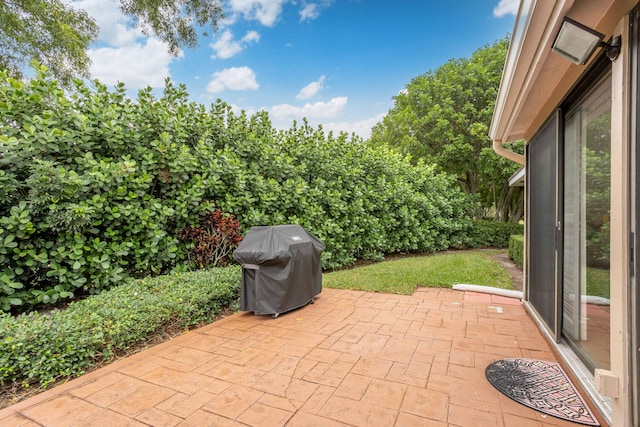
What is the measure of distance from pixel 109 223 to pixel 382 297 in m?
3.83

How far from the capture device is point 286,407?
205 cm

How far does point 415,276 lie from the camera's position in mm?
5844

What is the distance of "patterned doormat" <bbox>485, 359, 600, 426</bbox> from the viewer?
1.96m

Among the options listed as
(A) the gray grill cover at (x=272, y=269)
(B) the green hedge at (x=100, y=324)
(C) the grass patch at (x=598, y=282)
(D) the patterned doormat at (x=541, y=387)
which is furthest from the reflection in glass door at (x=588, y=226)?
(B) the green hedge at (x=100, y=324)

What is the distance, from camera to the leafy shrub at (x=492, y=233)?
11.1 meters

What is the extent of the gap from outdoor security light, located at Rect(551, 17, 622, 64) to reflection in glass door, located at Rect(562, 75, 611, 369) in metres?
0.34

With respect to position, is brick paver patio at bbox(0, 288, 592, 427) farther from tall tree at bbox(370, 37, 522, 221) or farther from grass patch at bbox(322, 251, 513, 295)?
tall tree at bbox(370, 37, 522, 221)

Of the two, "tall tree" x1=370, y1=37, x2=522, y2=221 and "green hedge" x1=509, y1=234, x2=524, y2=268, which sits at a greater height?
"tall tree" x1=370, y1=37, x2=522, y2=221

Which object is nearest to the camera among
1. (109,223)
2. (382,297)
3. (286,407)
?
(286,407)

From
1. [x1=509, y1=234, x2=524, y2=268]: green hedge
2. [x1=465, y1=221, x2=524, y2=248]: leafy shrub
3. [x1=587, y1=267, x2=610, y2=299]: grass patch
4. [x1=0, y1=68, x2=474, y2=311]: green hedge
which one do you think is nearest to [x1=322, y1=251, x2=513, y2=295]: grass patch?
[x1=509, y1=234, x2=524, y2=268]: green hedge

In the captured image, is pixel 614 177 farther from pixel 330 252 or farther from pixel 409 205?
pixel 409 205

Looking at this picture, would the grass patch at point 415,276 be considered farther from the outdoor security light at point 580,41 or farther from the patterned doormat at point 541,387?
the outdoor security light at point 580,41

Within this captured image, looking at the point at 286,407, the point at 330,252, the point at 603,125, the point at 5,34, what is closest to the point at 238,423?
the point at 286,407

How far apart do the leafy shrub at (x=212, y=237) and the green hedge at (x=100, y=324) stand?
688 millimetres
